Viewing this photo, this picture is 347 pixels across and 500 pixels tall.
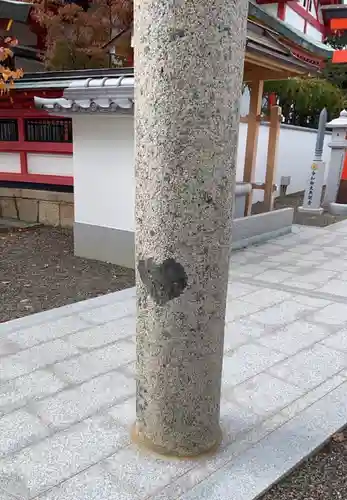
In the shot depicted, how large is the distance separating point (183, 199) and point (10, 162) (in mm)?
6517

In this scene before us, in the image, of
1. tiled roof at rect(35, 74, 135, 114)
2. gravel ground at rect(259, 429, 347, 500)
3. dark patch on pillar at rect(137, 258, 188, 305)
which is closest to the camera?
dark patch on pillar at rect(137, 258, 188, 305)

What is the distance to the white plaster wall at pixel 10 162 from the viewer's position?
7528 millimetres

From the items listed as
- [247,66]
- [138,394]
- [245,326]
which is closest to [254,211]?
[247,66]

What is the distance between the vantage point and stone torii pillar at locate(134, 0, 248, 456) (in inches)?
66.5

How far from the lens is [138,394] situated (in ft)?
7.11

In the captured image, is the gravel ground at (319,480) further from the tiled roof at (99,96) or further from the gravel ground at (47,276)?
the tiled roof at (99,96)

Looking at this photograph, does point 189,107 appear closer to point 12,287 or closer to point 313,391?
point 313,391

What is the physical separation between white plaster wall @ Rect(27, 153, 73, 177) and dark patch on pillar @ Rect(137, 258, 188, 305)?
5274 millimetres

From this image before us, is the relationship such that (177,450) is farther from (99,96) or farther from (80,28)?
(80,28)

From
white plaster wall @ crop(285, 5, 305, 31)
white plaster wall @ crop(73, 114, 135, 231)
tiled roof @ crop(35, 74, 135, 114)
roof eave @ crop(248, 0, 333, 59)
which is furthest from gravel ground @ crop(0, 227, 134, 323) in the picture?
white plaster wall @ crop(285, 5, 305, 31)

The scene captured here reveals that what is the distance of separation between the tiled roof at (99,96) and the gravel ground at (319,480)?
3.64m

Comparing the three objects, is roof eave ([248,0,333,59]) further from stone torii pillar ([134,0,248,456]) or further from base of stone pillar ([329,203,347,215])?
stone torii pillar ([134,0,248,456])

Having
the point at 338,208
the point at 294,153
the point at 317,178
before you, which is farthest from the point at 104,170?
the point at 294,153

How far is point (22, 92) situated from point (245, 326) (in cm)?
505
